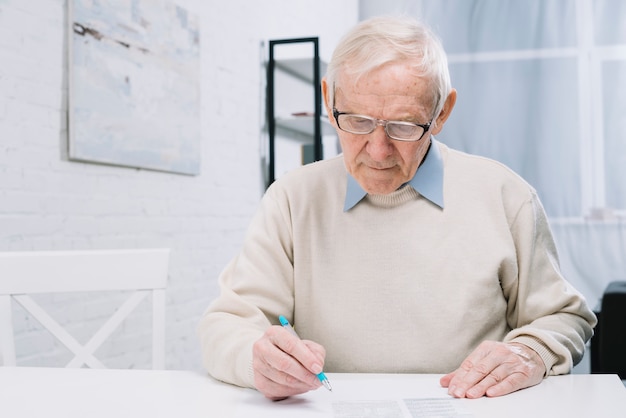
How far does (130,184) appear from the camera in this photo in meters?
2.85

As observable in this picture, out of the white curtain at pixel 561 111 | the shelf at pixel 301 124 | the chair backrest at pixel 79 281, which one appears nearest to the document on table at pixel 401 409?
the chair backrest at pixel 79 281

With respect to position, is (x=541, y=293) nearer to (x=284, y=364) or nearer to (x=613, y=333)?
(x=284, y=364)

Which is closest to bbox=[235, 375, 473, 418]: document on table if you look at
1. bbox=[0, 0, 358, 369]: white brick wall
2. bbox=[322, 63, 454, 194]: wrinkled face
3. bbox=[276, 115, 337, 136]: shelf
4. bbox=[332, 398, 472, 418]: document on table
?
bbox=[332, 398, 472, 418]: document on table

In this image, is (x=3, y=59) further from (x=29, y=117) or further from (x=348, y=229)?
(x=348, y=229)

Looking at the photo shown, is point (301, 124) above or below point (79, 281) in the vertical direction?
above

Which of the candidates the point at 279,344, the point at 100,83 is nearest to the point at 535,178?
the point at 100,83

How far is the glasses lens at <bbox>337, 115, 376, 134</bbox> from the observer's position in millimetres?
1113

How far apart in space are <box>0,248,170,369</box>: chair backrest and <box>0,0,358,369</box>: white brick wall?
91 cm

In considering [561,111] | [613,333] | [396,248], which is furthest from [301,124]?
[396,248]

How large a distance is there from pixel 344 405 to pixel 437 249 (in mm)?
451

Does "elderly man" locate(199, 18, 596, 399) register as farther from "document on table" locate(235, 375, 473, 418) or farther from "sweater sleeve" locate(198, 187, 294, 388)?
"document on table" locate(235, 375, 473, 418)

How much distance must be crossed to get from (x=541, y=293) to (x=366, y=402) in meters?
0.48

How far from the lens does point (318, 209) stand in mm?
1342

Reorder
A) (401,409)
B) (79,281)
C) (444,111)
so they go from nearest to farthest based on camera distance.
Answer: (401,409) → (444,111) → (79,281)
